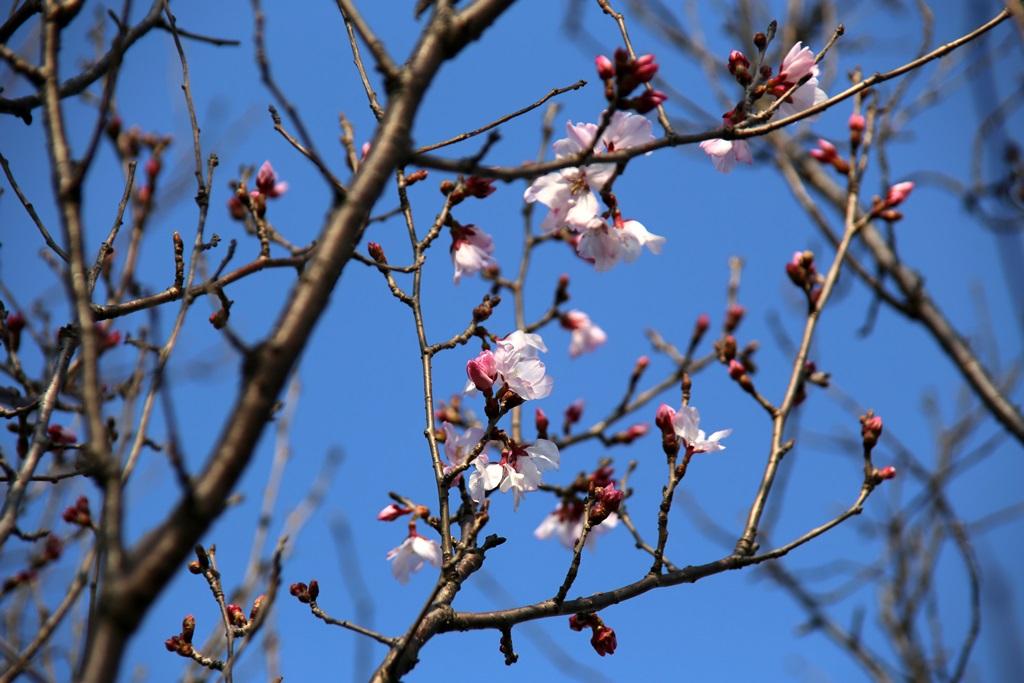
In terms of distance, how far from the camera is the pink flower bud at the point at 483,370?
2135 mm

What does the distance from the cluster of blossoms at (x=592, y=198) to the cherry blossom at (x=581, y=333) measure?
166 cm

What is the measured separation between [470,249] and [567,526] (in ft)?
3.97

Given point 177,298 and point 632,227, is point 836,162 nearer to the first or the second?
point 632,227

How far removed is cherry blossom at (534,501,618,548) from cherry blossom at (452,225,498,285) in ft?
3.18

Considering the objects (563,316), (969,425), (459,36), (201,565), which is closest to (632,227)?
(459,36)

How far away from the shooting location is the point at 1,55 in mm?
1790

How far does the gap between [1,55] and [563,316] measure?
8.65 feet

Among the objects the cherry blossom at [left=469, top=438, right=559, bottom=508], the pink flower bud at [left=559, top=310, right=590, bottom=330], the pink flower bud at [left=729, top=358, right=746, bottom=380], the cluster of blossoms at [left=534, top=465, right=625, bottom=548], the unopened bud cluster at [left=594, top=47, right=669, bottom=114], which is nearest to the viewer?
the unopened bud cluster at [left=594, top=47, right=669, bottom=114]

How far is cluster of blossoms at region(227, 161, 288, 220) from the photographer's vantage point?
2633mm

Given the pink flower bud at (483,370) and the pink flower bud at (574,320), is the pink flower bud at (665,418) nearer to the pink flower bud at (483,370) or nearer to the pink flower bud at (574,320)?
the pink flower bud at (483,370)

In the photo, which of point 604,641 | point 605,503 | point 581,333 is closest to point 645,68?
point 605,503

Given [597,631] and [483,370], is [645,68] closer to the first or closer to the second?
[483,370]

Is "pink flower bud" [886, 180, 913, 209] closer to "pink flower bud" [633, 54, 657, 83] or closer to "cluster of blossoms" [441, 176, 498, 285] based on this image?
"cluster of blossoms" [441, 176, 498, 285]

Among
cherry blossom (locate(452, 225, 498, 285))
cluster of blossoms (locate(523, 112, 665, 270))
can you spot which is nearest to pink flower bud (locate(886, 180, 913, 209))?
cluster of blossoms (locate(523, 112, 665, 270))
